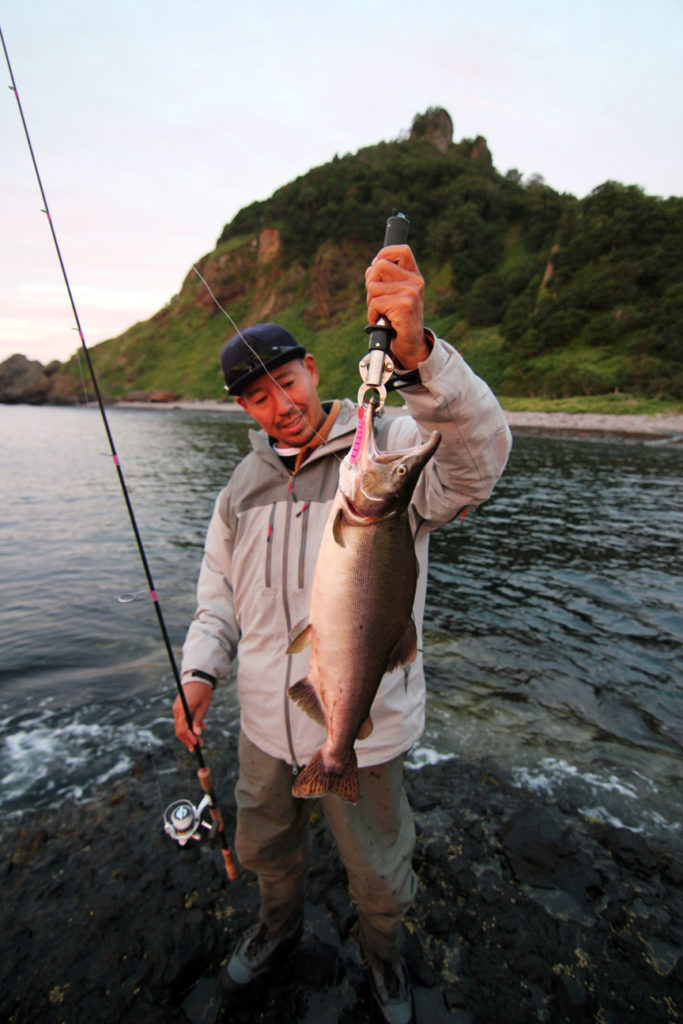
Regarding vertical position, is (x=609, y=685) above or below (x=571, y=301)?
below

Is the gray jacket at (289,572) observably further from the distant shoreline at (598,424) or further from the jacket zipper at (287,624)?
the distant shoreline at (598,424)

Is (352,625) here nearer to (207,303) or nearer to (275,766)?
(275,766)

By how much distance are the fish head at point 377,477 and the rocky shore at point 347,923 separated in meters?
2.99

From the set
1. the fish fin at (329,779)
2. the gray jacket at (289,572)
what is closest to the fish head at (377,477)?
the gray jacket at (289,572)

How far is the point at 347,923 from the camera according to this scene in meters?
3.25

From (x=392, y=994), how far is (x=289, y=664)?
6.50 feet

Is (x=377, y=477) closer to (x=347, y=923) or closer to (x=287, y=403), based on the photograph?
(x=287, y=403)

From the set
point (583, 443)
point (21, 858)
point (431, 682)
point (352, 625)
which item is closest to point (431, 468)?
point (352, 625)

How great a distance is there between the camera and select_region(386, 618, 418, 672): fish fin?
84.2 inches

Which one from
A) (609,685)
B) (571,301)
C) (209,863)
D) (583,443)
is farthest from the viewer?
(571,301)

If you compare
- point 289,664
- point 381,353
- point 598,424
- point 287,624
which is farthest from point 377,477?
point 598,424

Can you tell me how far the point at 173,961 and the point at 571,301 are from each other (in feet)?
192

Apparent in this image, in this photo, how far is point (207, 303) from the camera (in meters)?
92.9

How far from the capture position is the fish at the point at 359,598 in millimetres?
1814
